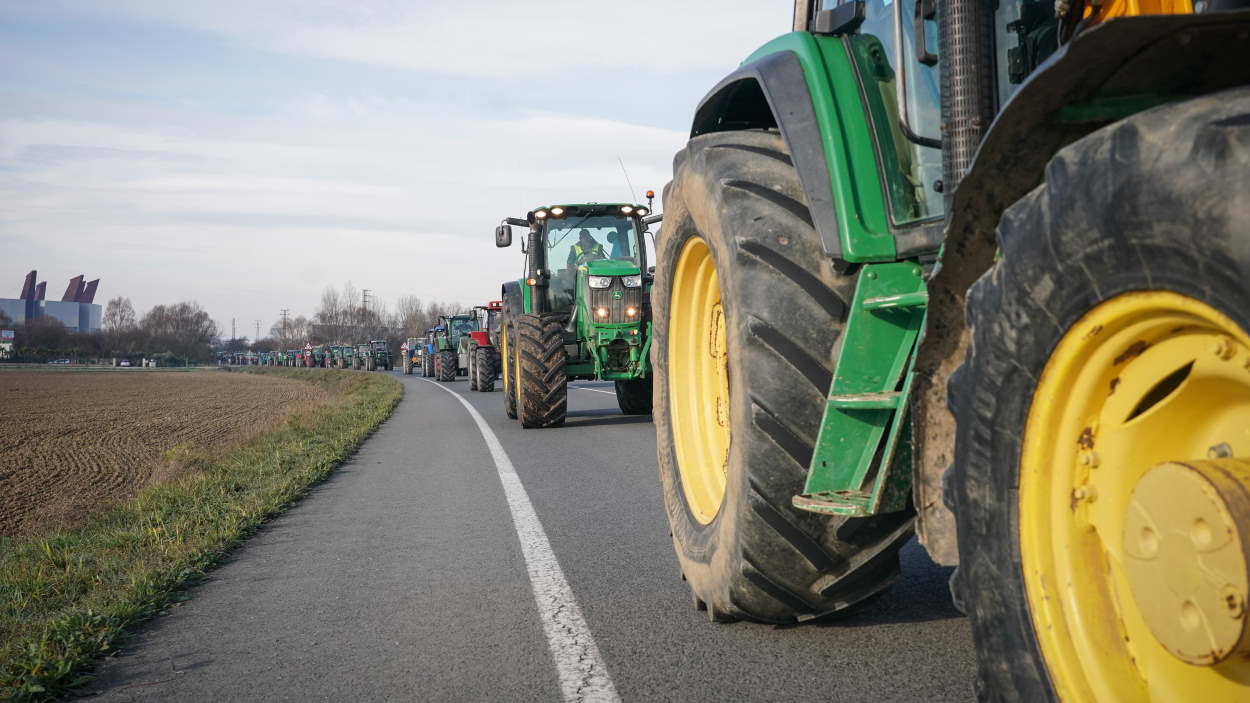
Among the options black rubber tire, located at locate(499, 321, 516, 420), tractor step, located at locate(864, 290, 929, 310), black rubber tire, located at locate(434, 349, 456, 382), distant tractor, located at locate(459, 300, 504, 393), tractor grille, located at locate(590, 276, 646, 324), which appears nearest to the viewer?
tractor step, located at locate(864, 290, 929, 310)

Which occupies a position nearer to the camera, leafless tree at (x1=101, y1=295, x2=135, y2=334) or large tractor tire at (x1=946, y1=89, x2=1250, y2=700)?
large tractor tire at (x1=946, y1=89, x2=1250, y2=700)

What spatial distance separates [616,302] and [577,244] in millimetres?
1982

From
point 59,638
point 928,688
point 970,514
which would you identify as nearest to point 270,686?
point 59,638

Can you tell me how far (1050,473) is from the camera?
1801 mm

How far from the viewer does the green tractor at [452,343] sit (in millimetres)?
34750

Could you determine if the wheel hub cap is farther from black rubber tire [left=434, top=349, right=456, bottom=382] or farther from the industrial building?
the industrial building

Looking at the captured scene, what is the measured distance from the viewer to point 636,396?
1395 centimetres

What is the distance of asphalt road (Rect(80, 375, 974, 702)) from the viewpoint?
312cm

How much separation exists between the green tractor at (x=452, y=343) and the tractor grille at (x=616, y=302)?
20.9 metres

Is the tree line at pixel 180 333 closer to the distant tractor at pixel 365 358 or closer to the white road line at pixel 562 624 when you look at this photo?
the distant tractor at pixel 365 358

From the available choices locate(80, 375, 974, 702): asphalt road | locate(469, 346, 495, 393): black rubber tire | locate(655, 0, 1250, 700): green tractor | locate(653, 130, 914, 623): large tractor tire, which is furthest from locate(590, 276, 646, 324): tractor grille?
locate(469, 346, 495, 393): black rubber tire

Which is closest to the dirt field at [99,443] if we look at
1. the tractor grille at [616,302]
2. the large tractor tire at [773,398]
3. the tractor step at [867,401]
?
the tractor grille at [616,302]

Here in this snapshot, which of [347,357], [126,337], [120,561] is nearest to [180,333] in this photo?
[126,337]

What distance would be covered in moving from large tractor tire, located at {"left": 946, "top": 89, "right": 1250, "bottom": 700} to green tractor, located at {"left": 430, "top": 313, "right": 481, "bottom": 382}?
3215 cm
